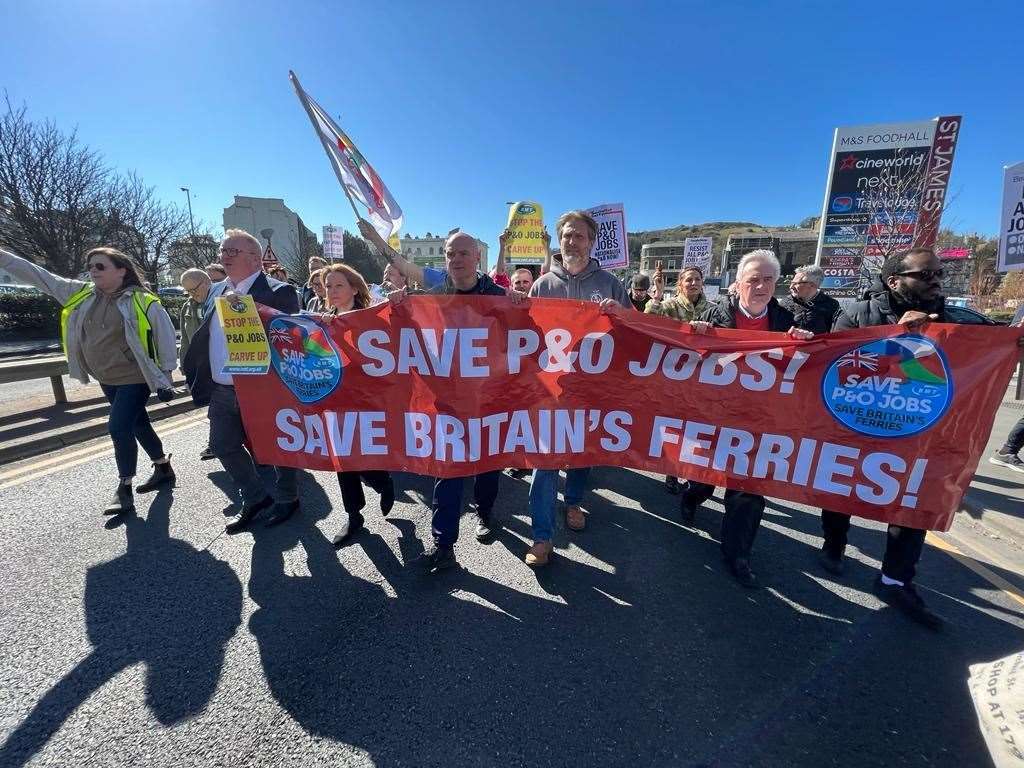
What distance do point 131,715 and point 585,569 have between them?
235cm

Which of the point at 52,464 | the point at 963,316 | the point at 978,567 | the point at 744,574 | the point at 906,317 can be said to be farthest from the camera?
the point at 52,464

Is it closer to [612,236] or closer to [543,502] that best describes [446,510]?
[543,502]

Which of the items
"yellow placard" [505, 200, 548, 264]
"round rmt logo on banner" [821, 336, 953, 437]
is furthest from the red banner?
"yellow placard" [505, 200, 548, 264]

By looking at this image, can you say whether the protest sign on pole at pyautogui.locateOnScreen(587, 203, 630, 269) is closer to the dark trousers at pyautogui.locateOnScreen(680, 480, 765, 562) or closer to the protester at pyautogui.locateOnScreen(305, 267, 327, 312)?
the protester at pyautogui.locateOnScreen(305, 267, 327, 312)

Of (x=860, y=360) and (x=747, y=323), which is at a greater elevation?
(x=747, y=323)

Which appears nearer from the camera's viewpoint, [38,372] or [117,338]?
[117,338]

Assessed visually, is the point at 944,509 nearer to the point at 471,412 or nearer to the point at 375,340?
the point at 471,412

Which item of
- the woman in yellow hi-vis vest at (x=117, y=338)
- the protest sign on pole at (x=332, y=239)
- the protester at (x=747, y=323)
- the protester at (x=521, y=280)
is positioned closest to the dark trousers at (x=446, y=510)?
the protester at (x=747, y=323)

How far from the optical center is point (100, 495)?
3.66 metres

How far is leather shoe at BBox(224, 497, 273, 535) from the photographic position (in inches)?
126

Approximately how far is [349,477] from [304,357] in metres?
0.93

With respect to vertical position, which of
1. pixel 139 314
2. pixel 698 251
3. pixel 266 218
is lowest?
pixel 139 314

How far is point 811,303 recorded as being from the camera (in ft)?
12.1

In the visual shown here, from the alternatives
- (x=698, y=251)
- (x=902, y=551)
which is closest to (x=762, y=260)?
(x=902, y=551)
